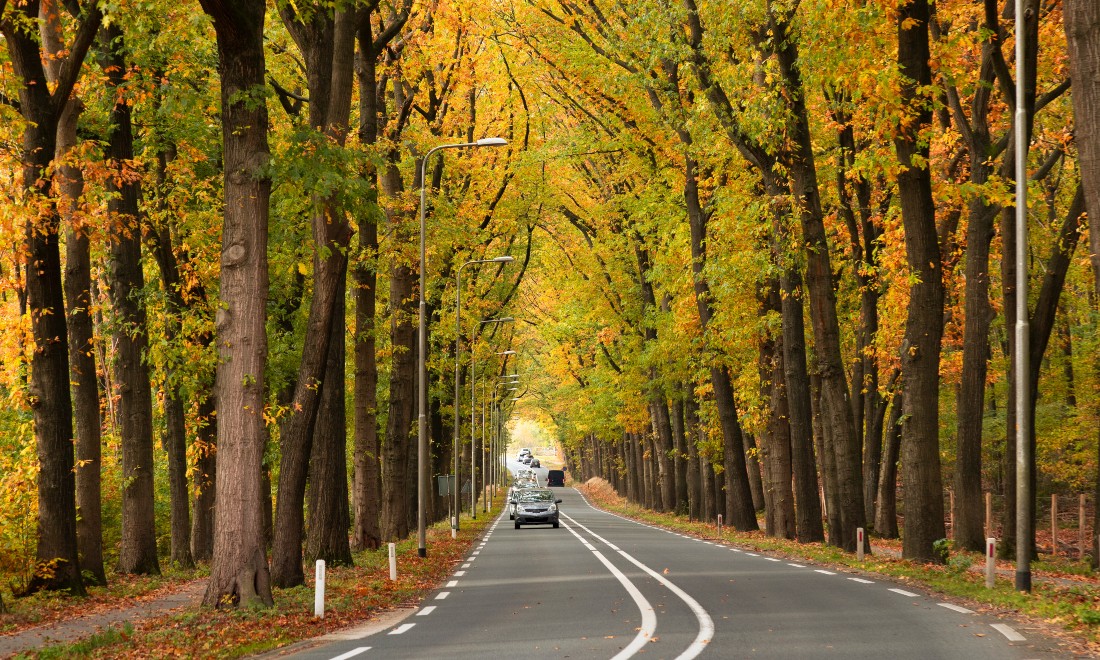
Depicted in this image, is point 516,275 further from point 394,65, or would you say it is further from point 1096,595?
point 1096,595

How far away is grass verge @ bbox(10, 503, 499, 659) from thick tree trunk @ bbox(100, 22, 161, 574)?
3.26 m

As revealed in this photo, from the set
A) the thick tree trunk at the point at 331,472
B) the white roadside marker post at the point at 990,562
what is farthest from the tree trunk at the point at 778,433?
the white roadside marker post at the point at 990,562

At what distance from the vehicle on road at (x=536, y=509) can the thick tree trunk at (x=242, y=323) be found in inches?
1390

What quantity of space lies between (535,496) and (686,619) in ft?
124

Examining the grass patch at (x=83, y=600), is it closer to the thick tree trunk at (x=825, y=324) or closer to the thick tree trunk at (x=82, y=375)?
the thick tree trunk at (x=82, y=375)

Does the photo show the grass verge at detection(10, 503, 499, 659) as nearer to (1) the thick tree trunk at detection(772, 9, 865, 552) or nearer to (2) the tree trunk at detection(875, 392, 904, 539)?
(1) the thick tree trunk at detection(772, 9, 865, 552)

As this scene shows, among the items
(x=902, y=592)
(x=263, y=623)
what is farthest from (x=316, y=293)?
(x=902, y=592)

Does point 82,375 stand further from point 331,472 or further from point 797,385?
point 797,385

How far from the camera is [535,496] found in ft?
167

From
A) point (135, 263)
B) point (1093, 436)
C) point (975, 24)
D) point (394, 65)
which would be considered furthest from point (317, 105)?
point (1093, 436)

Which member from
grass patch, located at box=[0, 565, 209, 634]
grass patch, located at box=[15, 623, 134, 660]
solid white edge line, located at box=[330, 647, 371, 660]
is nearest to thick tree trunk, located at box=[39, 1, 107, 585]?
grass patch, located at box=[0, 565, 209, 634]

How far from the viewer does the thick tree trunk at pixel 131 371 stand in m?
19.5

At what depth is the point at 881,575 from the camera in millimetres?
19453

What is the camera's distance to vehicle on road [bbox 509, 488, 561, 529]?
49375 mm
